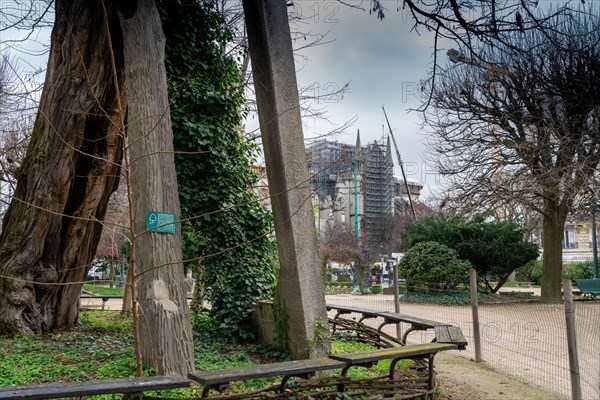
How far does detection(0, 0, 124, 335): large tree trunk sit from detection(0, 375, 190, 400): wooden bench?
3.98 metres

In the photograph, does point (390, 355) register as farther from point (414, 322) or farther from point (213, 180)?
point (213, 180)

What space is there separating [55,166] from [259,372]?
16.5ft

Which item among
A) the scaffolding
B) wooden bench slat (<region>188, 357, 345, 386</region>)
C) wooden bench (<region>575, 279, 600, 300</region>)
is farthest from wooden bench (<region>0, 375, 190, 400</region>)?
the scaffolding

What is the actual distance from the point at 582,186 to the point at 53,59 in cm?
1402

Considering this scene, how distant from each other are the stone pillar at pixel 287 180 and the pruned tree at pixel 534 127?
35.4ft

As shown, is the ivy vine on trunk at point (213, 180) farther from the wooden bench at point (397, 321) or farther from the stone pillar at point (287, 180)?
the wooden bench at point (397, 321)

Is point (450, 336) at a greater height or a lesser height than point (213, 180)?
lesser

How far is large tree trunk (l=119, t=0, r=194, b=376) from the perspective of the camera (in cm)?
539

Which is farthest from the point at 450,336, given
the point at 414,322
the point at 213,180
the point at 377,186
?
the point at 377,186

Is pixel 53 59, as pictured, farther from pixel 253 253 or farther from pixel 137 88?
pixel 253 253

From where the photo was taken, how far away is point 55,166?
7754mm

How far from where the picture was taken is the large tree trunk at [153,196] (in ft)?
17.7

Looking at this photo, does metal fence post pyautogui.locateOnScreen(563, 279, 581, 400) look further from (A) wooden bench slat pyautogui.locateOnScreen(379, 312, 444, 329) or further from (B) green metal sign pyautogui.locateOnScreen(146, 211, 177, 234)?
(B) green metal sign pyautogui.locateOnScreen(146, 211, 177, 234)

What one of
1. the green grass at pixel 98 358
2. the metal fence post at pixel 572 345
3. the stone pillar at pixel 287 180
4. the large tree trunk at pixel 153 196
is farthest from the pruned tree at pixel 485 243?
the large tree trunk at pixel 153 196
